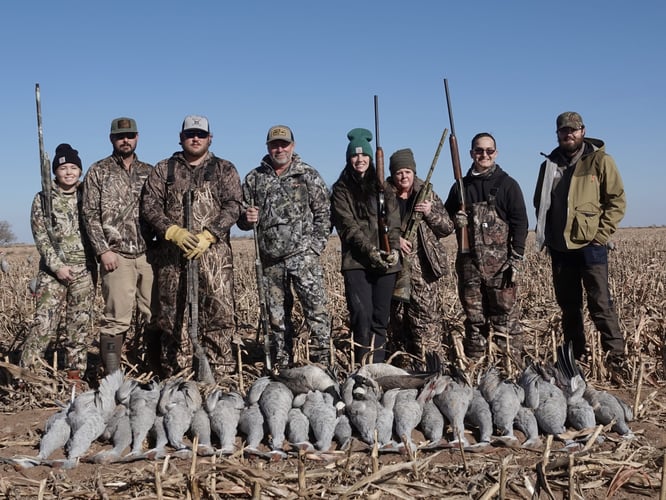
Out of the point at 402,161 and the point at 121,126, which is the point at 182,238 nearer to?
the point at 121,126

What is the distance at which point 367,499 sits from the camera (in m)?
3.40

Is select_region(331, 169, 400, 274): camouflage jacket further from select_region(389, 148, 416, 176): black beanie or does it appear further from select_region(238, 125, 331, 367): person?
select_region(389, 148, 416, 176): black beanie

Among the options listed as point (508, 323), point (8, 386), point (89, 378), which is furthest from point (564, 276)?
point (8, 386)

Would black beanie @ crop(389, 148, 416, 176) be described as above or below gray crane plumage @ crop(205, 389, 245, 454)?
above

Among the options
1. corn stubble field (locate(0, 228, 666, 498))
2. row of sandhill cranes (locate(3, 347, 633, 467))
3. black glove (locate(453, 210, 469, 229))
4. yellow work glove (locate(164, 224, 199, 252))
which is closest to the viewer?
corn stubble field (locate(0, 228, 666, 498))

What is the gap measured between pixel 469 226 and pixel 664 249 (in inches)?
536

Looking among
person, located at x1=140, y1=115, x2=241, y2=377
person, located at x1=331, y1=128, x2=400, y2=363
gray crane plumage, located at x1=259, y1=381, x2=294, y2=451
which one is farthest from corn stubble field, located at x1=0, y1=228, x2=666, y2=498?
person, located at x1=331, y1=128, x2=400, y2=363

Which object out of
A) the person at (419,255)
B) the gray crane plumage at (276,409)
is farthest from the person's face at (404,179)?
the gray crane plumage at (276,409)

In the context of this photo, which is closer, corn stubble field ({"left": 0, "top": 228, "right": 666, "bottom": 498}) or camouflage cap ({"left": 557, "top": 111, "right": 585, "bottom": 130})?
corn stubble field ({"left": 0, "top": 228, "right": 666, "bottom": 498})

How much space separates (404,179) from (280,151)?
1.14 meters

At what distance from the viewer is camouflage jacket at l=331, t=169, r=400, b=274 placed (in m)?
5.66

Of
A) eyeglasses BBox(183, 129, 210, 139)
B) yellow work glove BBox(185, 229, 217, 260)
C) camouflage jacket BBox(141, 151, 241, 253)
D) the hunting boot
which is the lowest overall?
the hunting boot

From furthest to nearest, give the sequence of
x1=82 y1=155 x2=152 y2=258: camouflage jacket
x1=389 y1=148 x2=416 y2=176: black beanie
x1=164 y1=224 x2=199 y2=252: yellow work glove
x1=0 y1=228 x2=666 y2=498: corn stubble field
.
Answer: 1. x1=389 y1=148 x2=416 y2=176: black beanie
2. x1=82 y1=155 x2=152 y2=258: camouflage jacket
3. x1=164 y1=224 x2=199 y2=252: yellow work glove
4. x1=0 y1=228 x2=666 y2=498: corn stubble field

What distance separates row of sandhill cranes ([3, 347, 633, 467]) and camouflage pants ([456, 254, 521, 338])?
1.14 metres
